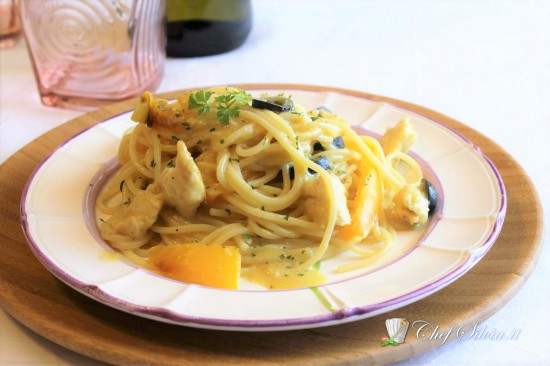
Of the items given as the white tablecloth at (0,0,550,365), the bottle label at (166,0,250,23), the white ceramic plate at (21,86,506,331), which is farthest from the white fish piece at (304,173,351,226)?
the bottle label at (166,0,250,23)

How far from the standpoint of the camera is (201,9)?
16.2 ft

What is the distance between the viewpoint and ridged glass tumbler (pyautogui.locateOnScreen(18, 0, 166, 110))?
14.4 ft

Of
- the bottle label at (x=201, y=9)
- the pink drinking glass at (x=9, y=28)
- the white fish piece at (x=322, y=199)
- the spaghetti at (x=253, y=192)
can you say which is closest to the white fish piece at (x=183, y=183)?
the spaghetti at (x=253, y=192)

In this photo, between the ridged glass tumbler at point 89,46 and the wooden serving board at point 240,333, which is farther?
the ridged glass tumbler at point 89,46

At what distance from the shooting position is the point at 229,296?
2.32 m

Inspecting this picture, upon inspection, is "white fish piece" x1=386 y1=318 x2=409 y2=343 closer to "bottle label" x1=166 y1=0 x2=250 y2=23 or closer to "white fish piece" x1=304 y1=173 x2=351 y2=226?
"white fish piece" x1=304 y1=173 x2=351 y2=226

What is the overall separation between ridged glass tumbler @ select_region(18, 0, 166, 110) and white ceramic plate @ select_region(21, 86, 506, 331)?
101 centimetres

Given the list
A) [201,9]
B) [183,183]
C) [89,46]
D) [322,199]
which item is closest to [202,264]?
[183,183]

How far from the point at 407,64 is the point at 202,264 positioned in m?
3.44

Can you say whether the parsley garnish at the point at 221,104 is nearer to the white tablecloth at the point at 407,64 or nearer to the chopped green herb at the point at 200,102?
the chopped green herb at the point at 200,102

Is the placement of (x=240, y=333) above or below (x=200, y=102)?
below

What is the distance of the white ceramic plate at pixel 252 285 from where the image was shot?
2195 millimetres

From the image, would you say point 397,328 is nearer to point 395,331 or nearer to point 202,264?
point 395,331

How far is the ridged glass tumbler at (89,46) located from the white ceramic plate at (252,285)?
3.32ft
